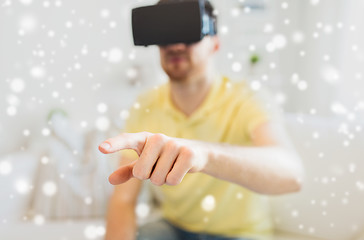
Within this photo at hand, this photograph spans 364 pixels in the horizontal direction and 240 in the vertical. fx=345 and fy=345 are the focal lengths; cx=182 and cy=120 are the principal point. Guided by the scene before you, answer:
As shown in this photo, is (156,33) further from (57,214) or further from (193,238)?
(57,214)

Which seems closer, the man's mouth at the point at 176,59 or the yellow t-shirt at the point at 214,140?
the man's mouth at the point at 176,59

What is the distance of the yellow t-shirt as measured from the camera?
63 cm

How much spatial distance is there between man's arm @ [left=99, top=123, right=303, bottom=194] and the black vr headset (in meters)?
0.08

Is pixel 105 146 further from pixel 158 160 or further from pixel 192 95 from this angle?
pixel 192 95

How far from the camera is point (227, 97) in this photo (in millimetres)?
649

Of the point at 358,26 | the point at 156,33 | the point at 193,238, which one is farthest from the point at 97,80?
the point at 358,26

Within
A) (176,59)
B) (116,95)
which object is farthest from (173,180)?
(116,95)

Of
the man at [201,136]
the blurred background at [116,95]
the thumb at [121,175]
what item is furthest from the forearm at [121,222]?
the thumb at [121,175]

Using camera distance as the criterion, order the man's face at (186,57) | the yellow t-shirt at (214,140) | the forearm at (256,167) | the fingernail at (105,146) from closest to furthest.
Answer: the fingernail at (105,146), the forearm at (256,167), the man's face at (186,57), the yellow t-shirt at (214,140)

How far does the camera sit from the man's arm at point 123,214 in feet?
1.94

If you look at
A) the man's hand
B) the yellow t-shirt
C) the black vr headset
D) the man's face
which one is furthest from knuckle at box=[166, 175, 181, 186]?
the yellow t-shirt

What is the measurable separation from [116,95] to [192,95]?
0.29 metres

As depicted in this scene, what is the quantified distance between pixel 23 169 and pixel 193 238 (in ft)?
1.49

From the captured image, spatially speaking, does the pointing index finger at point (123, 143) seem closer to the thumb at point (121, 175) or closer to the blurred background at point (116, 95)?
the thumb at point (121, 175)
